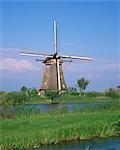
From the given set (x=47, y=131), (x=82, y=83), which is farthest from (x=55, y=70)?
(x=47, y=131)

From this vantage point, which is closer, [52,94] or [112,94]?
[52,94]

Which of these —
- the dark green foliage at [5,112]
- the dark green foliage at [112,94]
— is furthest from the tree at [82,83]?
the dark green foliage at [5,112]

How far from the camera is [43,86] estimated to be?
121 ft

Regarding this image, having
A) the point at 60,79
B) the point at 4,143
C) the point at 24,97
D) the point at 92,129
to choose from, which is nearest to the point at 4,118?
the point at 92,129

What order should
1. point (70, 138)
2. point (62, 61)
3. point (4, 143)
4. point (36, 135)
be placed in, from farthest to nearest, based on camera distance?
point (62, 61) → point (70, 138) → point (36, 135) → point (4, 143)

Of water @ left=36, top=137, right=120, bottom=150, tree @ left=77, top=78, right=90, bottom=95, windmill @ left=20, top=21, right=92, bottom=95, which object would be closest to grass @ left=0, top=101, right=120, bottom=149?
water @ left=36, top=137, right=120, bottom=150

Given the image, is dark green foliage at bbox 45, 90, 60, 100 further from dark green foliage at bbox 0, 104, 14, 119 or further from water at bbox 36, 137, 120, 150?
water at bbox 36, 137, 120, 150

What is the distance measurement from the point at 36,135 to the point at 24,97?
22478 millimetres

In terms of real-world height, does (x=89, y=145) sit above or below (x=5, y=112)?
below

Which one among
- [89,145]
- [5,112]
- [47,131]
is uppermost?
[5,112]

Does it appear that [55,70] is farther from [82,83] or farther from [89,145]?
[89,145]

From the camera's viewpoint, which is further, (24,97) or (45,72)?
(45,72)

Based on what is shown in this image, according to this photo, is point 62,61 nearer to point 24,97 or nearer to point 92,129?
point 24,97

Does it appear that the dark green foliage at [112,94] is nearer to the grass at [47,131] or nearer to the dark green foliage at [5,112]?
the dark green foliage at [5,112]
